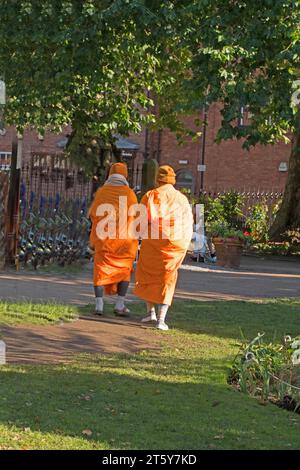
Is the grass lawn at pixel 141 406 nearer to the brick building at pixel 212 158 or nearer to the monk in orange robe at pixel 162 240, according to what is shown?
the monk in orange robe at pixel 162 240

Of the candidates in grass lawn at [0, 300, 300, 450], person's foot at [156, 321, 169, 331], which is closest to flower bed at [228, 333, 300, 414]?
grass lawn at [0, 300, 300, 450]

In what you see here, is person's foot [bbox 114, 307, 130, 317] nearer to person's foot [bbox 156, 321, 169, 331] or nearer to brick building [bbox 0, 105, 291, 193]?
person's foot [bbox 156, 321, 169, 331]

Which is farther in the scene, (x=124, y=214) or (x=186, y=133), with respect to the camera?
(x=186, y=133)

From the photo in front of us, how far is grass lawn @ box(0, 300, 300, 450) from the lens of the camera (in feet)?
19.4

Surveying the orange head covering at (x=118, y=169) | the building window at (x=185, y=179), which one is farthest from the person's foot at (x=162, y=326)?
the building window at (x=185, y=179)

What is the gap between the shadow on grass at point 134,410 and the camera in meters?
5.93

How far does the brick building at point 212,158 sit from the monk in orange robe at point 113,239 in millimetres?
28142

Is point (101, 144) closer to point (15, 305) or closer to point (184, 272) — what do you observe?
point (184, 272)

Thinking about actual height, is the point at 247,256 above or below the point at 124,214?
below

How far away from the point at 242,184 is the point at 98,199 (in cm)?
2961

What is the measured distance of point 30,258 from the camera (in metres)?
17.8

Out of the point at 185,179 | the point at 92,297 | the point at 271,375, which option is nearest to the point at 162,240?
the point at 92,297
